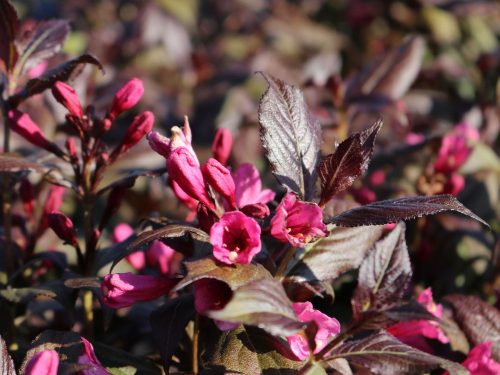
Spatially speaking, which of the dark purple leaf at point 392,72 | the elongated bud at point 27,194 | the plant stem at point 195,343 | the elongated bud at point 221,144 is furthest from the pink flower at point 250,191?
the dark purple leaf at point 392,72

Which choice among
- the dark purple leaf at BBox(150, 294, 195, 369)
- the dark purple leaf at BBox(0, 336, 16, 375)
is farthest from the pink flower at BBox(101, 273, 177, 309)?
the dark purple leaf at BBox(0, 336, 16, 375)

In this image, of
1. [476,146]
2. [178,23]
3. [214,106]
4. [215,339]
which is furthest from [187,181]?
[178,23]

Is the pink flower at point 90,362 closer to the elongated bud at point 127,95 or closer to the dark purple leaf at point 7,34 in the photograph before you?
the elongated bud at point 127,95

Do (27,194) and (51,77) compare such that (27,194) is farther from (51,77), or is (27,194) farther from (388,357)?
(388,357)

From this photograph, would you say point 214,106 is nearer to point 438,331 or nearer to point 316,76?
point 316,76

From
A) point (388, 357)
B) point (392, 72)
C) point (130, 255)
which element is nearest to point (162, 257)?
point (130, 255)
